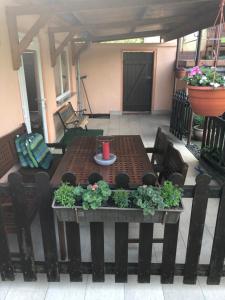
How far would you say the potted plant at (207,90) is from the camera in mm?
1848

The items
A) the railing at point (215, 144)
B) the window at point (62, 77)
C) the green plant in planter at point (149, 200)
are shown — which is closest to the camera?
the green plant in planter at point (149, 200)

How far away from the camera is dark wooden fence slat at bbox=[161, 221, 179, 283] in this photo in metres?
1.63

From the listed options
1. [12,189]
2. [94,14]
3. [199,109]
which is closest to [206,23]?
[94,14]

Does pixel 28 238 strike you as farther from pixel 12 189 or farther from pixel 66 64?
pixel 66 64

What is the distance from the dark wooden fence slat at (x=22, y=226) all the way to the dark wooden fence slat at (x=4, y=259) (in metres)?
0.10

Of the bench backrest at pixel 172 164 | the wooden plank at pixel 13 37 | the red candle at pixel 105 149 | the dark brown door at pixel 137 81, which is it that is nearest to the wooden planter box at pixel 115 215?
the bench backrest at pixel 172 164

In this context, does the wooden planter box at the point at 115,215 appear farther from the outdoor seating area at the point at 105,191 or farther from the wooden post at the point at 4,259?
the wooden post at the point at 4,259

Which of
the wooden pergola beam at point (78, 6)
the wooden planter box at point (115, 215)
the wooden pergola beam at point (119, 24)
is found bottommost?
the wooden planter box at point (115, 215)

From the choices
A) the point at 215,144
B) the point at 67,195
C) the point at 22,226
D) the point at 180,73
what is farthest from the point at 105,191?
the point at 180,73

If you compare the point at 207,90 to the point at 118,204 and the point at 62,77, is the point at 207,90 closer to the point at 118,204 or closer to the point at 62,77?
the point at 118,204

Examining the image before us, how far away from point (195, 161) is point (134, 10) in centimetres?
264

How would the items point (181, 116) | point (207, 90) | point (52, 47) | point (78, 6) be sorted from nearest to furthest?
point (207, 90)
point (78, 6)
point (52, 47)
point (181, 116)

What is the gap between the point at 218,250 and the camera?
1700mm

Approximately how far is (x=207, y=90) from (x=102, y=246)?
1367 mm
